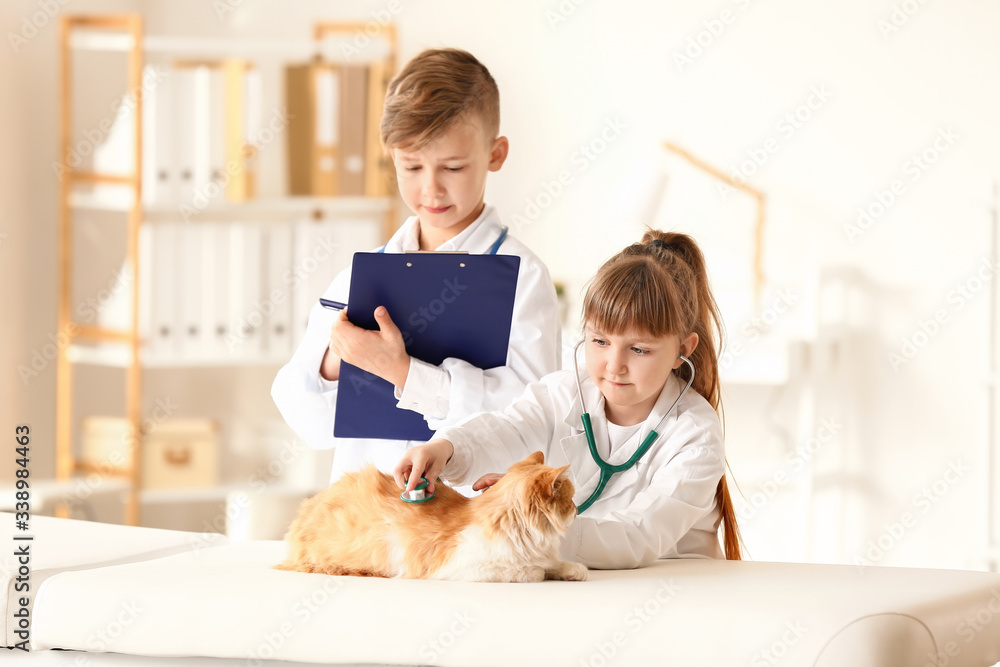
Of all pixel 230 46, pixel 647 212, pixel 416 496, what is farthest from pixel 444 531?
pixel 230 46

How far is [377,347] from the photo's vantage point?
1.38 m

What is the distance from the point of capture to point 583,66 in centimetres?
339

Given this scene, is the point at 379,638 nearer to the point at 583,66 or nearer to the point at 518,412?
the point at 518,412

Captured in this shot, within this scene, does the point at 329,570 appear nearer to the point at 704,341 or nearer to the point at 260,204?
the point at 704,341

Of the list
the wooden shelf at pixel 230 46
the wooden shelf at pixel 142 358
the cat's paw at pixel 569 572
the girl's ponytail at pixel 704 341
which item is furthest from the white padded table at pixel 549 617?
the wooden shelf at pixel 230 46

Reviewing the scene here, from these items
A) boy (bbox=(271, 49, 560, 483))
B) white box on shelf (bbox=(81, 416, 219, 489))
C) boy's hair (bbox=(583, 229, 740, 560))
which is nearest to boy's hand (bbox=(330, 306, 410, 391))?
boy (bbox=(271, 49, 560, 483))

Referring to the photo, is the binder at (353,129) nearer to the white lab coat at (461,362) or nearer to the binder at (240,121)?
the binder at (240,121)

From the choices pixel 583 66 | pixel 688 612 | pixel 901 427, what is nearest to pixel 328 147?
pixel 583 66

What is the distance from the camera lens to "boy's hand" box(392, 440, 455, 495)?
1.11m

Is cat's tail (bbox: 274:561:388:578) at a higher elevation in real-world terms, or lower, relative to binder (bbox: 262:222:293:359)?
lower

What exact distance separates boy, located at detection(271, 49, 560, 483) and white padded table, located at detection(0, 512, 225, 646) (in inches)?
10.8

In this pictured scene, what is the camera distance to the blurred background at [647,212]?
2.97 metres

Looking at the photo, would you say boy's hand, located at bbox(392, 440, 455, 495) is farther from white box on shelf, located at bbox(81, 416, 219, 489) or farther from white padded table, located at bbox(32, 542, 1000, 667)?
white box on shelf, located at bbox(81, 416, 219, 489)

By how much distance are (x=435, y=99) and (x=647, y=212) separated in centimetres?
153
